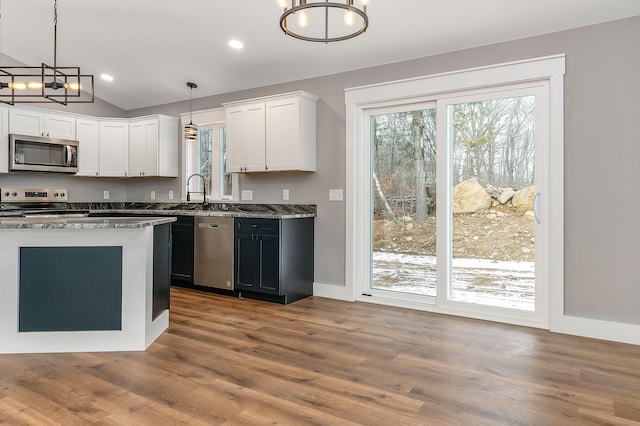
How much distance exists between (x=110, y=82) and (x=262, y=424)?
524cm

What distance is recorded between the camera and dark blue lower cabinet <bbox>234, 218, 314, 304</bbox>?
4230 mm

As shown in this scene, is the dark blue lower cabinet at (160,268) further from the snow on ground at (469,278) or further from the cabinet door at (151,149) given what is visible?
the cabinet door at (151,149)

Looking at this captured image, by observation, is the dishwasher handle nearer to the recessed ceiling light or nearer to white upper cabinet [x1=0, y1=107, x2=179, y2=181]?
white upper cabinet [x1=0, y1=107, x2=179, y2=181]

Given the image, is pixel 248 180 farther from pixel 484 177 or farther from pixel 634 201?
pixel 634 201

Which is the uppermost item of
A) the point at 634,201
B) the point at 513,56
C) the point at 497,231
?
the point at 513,56

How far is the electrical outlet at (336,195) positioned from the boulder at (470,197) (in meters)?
1.17

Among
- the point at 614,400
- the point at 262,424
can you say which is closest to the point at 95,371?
the point at 262,424

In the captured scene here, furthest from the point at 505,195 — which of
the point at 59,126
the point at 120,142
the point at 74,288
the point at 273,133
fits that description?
the point at 59,126

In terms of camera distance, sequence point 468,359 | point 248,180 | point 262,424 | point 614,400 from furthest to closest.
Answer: point 248,180 → point 468,359 → point 614,400 → point 262,424

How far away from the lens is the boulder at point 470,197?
150 inches

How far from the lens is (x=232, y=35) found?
162 inches

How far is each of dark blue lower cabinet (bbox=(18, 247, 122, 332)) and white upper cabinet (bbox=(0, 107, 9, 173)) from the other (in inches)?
115

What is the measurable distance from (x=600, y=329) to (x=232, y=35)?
406cm

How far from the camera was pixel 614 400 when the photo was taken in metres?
2.21
